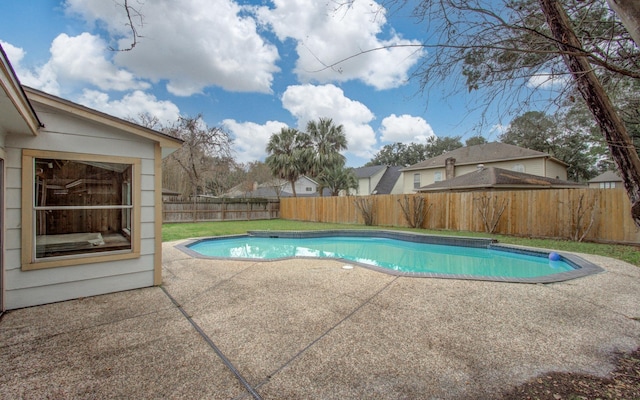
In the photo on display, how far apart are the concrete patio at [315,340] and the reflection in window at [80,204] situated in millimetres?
843

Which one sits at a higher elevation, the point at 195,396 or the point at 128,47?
the point at 128,47

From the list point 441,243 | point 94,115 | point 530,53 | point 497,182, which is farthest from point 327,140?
point 530,53

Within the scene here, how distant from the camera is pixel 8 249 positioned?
3.28 meters

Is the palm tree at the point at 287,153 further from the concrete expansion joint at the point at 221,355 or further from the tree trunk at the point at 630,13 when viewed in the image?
the tree trunk at the point at 630,13

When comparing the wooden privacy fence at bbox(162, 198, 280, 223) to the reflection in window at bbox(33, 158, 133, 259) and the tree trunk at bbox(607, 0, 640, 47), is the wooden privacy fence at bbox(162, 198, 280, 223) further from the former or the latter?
the tree trunk at bbox(607, 0, 640, 47)

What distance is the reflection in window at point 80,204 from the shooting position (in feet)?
12.0

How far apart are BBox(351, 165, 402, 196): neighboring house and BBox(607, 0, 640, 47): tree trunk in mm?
25437

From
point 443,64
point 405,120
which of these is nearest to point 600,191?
point 405,120

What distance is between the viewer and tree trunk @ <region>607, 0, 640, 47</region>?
1.22 m

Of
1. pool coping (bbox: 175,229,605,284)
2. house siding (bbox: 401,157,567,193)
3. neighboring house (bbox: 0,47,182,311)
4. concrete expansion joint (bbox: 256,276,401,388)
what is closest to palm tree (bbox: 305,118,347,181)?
house siding (bbox: 401,157,567,193)

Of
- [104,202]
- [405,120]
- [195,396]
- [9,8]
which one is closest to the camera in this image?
[195,396]

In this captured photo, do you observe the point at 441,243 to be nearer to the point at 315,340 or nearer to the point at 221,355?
the point at 315,340

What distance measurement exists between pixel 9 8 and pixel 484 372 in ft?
16.0

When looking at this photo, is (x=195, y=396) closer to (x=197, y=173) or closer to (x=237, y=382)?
(x=237, y=382)
